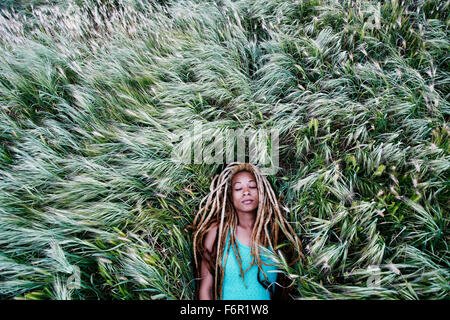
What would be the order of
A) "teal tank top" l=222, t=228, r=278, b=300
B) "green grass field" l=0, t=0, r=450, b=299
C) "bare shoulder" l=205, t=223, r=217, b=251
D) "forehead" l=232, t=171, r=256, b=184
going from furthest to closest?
"forehead" l=232, t=171, r=256, b=184, "bare shoulder" l=205, t=223, r=217, b=251, "teal tank top" l=222, t=228, r=278, b=300, "green grass field" l=0, t=0, r=450, b=299

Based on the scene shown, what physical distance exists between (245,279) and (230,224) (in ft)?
1.56

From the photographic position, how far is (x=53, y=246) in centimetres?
176

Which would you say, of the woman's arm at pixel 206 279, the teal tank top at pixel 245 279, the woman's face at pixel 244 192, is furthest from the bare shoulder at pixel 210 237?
the woman's face at pixel 244 192

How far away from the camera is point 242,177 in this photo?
2.30 metres

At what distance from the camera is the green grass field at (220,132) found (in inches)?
72.0

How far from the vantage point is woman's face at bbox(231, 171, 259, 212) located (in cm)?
218

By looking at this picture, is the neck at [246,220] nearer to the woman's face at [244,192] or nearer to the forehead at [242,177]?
the woman's face at [244,192]

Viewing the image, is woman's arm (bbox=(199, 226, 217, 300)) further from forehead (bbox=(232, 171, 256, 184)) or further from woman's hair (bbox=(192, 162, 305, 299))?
forehead (bbox=(232, 171, 256, 184))

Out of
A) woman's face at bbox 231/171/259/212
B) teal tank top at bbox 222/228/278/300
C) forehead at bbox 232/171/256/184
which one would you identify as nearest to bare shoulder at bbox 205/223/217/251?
teal tank top at bbox 222/228/278/300

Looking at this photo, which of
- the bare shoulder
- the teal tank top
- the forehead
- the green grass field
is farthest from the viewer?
the forehead

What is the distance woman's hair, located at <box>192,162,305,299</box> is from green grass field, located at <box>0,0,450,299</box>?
0.36 ft

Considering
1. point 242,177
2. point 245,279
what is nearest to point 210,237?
point 245,279

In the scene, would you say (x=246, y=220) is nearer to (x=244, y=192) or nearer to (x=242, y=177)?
(x=244, y=192)
